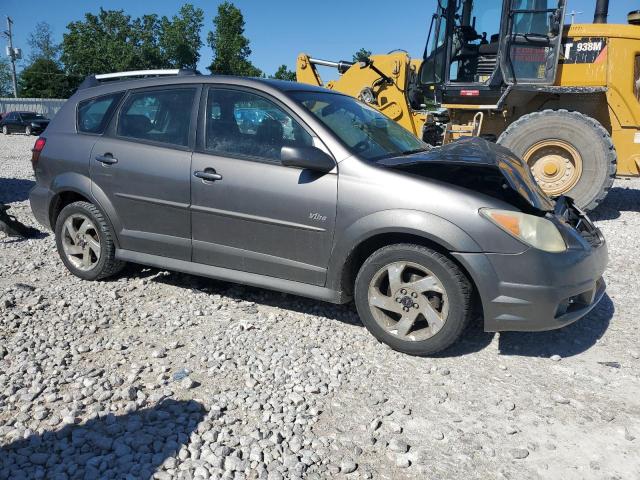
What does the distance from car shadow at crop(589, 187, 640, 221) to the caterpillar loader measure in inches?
33.3

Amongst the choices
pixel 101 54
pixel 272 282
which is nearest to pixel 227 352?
pixel 272 282

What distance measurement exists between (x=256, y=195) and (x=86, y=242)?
1914 millimetres

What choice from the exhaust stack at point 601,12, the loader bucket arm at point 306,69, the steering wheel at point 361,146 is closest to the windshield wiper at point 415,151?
the steering wheel at point 361,146

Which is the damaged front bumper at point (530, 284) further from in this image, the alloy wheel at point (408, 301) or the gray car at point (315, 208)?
the alloy wheel at point (408, 301)

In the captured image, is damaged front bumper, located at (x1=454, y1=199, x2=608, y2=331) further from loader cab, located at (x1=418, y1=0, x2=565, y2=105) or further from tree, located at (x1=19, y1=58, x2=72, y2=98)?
tree, located at (x1=19, y1=58, x2=72, y2=98)

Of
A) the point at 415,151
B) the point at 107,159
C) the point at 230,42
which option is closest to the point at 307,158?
the point at 415,151

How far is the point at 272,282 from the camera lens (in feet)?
12.6

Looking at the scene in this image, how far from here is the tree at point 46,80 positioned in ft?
188

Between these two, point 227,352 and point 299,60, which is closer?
point 227,352

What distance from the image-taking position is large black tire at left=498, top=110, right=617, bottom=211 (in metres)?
7.15

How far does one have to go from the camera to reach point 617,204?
8.94 metres

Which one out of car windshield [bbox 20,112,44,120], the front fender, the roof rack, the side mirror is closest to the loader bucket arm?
the roof rack

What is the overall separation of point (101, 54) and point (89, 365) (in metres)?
58.1

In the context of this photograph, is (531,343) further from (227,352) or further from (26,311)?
(26,311)
